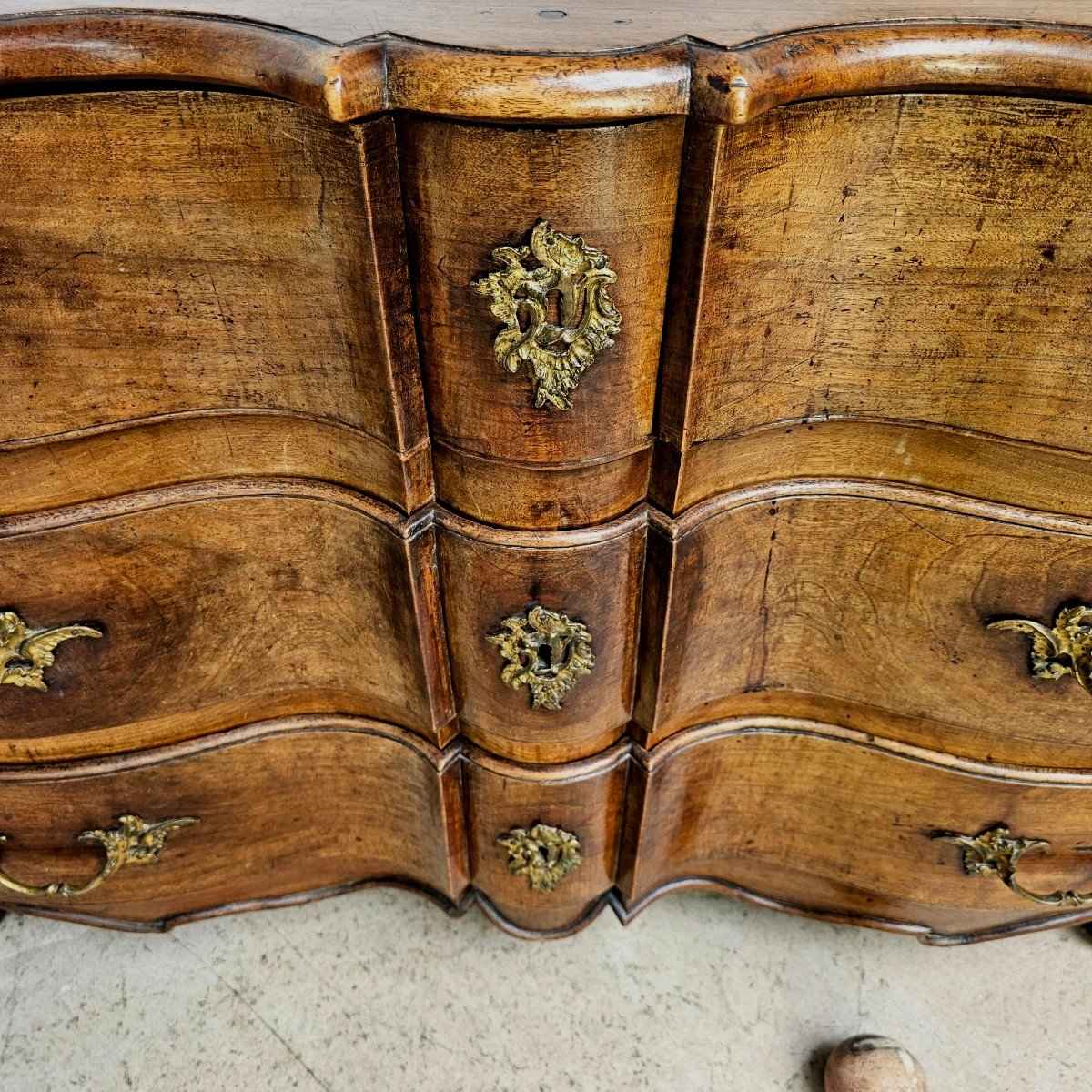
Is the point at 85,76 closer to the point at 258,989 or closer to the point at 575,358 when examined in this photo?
the point at 575,358

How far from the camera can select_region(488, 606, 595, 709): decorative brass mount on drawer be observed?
0.65m

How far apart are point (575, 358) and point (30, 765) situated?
583 mm

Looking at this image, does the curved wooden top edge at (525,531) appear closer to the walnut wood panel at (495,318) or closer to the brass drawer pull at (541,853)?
the walnut wood panel at (495,318)

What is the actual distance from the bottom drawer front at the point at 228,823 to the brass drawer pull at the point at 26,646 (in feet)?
0.43

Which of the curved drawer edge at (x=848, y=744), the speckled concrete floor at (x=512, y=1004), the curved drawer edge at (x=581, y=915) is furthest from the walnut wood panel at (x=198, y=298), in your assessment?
the speckled concrete floor at (x=512, y=1004)

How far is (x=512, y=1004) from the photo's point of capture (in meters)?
1.01

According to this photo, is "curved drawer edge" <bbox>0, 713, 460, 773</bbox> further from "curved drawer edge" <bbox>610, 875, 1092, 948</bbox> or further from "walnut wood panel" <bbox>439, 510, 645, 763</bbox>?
"curved drawer edge" <bbox>610, 875, 1092, 948</bbox>

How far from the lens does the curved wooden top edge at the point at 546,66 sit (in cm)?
42

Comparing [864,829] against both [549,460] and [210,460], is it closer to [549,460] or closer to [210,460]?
[549,460]

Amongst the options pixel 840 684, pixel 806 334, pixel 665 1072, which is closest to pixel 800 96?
pixel 806 334

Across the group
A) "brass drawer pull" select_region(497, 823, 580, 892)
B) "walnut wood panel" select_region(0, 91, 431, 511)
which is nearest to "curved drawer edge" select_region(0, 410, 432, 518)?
"walnut wood panel" select_region(0, 91, 431, 511)

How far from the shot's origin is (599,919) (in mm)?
1092

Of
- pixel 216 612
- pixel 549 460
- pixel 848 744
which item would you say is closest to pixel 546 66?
pixel 549 460

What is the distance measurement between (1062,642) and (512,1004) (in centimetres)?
69
